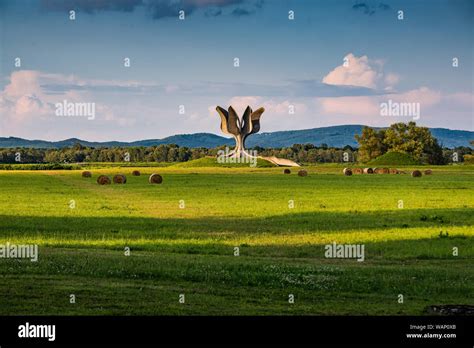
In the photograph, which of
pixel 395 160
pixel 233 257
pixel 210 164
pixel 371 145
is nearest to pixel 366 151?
pixel 371 145

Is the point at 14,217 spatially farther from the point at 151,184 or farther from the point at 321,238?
the point at 151,184

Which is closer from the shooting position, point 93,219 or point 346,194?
point 93,219

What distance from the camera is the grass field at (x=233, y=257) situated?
16156 millimetres

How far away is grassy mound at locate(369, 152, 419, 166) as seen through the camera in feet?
476

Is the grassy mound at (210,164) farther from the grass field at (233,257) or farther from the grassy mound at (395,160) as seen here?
the grass field at (233,257)

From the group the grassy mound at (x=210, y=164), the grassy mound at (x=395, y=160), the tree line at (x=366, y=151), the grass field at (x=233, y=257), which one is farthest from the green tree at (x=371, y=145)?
the grass field at (x=233, y=257)

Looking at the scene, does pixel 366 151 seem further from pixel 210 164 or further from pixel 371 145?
pixel 210 164

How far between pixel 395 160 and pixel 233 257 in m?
126

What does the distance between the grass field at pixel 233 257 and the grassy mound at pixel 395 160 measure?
9675 centimetres

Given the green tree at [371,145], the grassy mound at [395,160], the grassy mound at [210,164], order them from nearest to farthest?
the grassy mound at [210,164] < the grassy mound at [395,160] < the green tree at [371,145]

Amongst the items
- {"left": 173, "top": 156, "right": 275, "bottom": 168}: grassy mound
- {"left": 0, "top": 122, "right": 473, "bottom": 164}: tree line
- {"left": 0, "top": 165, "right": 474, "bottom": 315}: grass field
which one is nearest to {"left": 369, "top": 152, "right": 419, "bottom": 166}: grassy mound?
{"left": 0, "top": 122, "right": 473, "bottom": 164}: tree line
